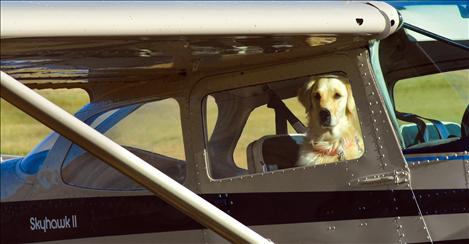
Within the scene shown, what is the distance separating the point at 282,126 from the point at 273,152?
0.56 feet

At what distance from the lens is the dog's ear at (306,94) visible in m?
6.05

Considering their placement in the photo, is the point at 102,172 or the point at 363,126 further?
the point at 102,172

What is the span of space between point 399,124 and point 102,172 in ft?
7.23

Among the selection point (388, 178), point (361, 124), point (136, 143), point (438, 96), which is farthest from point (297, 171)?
point (136, 143)

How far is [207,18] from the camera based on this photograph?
547 centimetres

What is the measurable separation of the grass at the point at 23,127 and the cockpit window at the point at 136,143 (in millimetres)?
19507

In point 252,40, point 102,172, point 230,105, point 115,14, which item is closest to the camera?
point 115,14

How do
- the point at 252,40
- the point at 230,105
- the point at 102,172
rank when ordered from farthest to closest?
the point at 102,172
the point at 230,105
the point at 252,40

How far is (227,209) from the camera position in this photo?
247 inches

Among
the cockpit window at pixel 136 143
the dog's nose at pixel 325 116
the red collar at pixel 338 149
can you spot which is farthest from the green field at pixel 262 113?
the red collar at pixel 338 149

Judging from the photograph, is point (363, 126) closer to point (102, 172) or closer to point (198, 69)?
point (198, 69)

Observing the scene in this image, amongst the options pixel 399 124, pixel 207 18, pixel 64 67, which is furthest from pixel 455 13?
pixel 64 67

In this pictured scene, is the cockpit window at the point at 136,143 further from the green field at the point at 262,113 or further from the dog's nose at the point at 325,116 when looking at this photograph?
the dog's nose at the point at 325,116

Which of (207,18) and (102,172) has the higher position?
(207,18)
